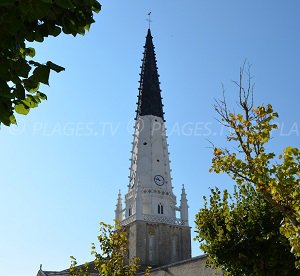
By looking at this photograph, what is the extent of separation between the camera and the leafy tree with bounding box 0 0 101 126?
381 cm

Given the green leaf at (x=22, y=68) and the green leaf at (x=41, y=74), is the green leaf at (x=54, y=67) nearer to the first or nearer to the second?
the green leaf at (x=41, y=74)

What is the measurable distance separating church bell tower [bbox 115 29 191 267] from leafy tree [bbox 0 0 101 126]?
4579cm

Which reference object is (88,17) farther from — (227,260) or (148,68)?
(148,68)

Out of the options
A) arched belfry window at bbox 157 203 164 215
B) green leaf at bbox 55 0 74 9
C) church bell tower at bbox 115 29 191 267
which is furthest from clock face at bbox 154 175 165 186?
green leaf at bbox 55 0 74 9

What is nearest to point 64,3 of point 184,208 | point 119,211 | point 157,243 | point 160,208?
point 157,243

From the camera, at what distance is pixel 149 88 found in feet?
197

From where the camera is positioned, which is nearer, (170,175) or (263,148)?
(263,148)

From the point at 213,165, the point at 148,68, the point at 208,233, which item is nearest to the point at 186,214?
the point at 148,68

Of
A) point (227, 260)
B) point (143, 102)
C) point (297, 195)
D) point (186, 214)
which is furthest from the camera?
point (143, 102)

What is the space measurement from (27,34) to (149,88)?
5608 centimetres

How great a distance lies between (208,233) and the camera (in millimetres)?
16203

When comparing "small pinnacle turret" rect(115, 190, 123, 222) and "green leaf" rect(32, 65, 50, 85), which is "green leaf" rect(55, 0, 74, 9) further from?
"small pinnacle turret" rect(115, 190, 123, 222)

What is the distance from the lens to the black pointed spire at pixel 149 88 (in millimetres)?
58250

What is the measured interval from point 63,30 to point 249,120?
16.4 ft
